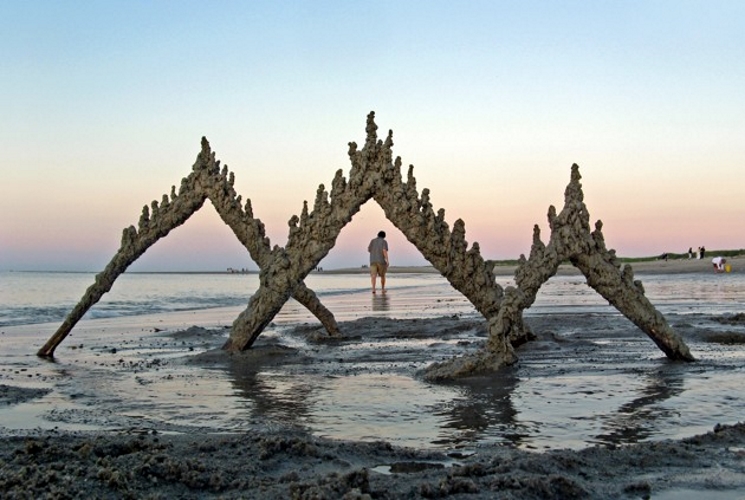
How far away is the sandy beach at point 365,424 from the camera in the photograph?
3.97 meters

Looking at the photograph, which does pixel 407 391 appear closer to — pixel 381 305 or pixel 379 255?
pixel 381 305

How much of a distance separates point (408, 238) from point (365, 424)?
162 inches

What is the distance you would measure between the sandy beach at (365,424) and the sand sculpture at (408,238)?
0.39 m

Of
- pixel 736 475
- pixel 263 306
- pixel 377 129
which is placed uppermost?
pixel 377 129

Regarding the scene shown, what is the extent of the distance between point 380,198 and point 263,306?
2077 millimetres

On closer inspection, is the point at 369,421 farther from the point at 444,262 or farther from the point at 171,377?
the point at 444,262

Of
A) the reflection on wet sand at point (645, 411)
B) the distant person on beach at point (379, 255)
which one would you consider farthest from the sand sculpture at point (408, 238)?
the distant person on beach at point (379, 255)

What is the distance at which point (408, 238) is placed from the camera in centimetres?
958

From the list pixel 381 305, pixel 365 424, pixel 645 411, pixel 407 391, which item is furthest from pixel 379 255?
pixel 365 424

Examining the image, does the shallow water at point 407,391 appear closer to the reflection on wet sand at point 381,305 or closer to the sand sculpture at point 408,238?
the sand sculpture at point 408,238

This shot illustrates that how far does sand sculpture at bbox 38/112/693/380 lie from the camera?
848 cm

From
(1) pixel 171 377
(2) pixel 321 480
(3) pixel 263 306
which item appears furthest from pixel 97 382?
(2) pixel 321 480

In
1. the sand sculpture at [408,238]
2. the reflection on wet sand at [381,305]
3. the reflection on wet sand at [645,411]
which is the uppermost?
the sand sculpture at [408,238]

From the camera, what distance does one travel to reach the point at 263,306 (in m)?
10.1
